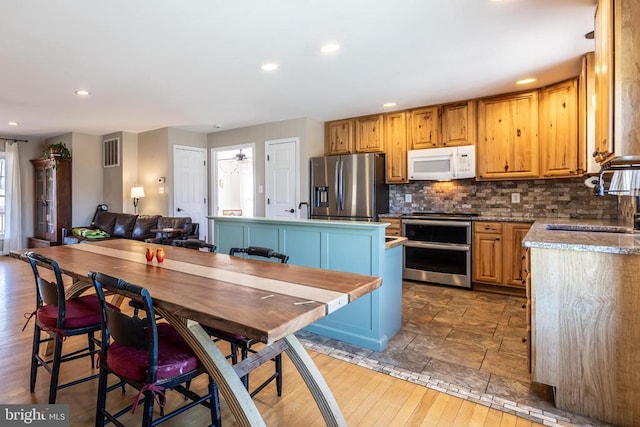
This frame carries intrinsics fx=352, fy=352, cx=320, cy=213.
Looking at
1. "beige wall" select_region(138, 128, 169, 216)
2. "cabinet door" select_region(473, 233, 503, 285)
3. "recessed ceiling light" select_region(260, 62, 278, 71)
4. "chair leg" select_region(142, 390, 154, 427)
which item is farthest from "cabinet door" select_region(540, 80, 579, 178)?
"beige wall" select_region(138, 128, 169, 216)

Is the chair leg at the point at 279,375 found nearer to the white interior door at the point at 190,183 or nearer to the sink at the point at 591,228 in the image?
the sink at the point at 591,228

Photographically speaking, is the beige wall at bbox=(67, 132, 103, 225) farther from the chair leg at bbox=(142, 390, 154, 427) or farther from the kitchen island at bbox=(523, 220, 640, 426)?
the kitchen island at bbox=(523, 220, 640, 426)

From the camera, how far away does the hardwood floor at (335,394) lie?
1.79 m

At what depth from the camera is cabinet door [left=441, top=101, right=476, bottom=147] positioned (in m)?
4.41

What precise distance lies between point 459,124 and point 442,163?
531mm

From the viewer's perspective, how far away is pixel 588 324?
5.84ft

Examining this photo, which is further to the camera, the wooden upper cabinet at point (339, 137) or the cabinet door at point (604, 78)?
the wooden upper cabinet at point (339, 137)

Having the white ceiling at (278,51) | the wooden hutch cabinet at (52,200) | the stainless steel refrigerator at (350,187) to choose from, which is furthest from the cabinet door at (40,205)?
the stainless steel refrigerator at (350,187)

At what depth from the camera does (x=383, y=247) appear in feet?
8.43

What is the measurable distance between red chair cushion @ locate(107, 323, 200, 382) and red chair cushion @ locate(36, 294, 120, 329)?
43 cm

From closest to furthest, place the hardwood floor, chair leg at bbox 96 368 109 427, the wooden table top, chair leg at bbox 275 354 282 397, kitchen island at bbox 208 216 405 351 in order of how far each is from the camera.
Answer: the wooden table top → chair leg at bbox 96 368 109 427 → the hardwood floor → chair leg at bbox 275 354 282 397 → kitchen island at bbox 208 216 405 351

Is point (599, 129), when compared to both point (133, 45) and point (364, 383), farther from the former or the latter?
point (133, 45)

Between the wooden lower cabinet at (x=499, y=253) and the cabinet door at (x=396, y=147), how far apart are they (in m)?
1.30

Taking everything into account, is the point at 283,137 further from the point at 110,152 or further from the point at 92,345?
the point at 92,345
